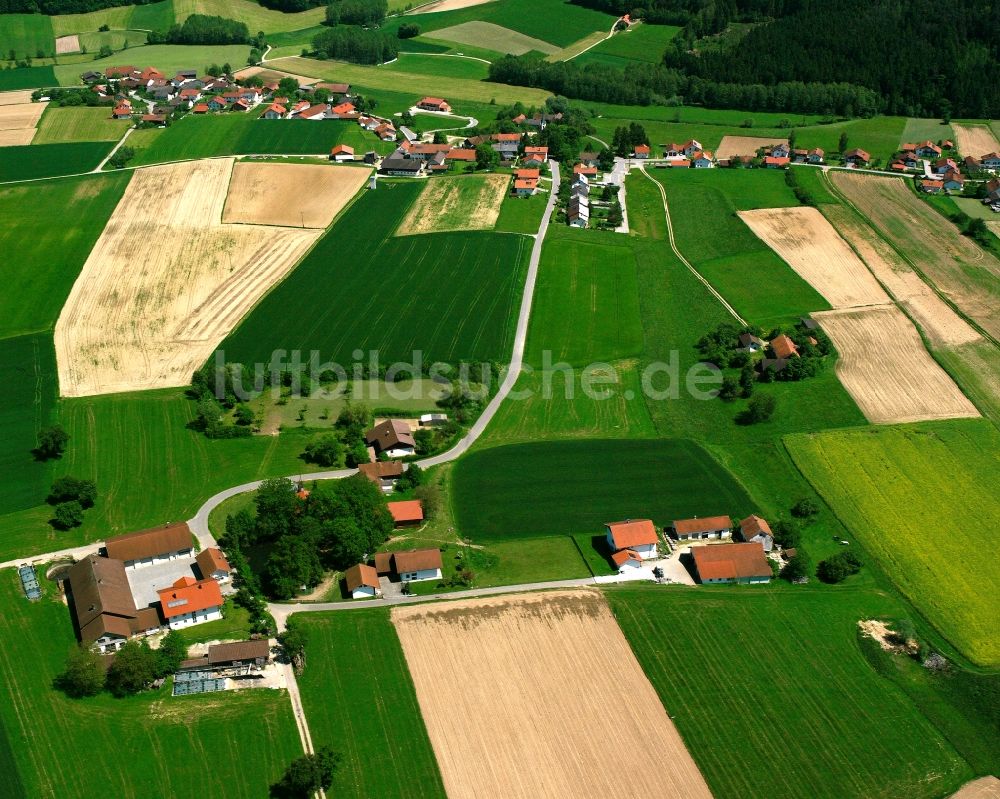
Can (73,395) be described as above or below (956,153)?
below

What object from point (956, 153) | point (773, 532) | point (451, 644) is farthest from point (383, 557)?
point (956, 153)

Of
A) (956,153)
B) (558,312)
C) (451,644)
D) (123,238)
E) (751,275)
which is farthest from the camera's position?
(956,153)

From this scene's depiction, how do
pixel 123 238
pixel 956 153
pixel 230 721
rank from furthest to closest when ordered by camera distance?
pixel 956 153
pixel 123 238
pixel 230 721

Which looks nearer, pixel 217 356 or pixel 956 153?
pixel 217 356

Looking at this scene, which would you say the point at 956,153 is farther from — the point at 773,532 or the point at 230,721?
the point at 230,721

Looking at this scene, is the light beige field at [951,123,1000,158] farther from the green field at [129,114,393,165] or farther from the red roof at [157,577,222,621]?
the red roof at [157,577,222,621]

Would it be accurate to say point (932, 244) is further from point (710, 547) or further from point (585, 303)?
point (710, 547)

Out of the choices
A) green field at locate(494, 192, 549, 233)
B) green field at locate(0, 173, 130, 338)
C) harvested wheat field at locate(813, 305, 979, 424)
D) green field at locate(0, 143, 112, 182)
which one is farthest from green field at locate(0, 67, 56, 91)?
harvested wheat field at locate(813, 305, 979, 424)

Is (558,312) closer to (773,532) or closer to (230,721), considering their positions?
(773,532)
